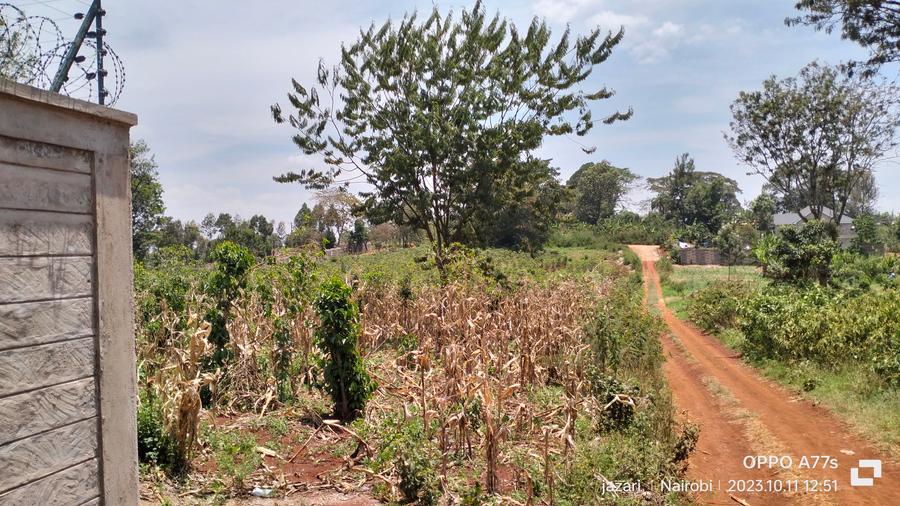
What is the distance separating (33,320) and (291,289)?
6.63 m

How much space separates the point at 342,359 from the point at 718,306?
15.0 meters

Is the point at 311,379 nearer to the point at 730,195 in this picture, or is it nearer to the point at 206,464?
the point at 206,464

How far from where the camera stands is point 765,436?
9.04 meters

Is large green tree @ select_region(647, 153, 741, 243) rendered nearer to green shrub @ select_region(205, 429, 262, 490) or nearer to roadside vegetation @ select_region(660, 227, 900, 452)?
roadside vegetation @ select_region(660, 227, 900, 452)

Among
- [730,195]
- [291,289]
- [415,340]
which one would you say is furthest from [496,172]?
[730,195]

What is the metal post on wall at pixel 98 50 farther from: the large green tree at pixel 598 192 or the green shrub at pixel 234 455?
the large green tree at pixel 598 192

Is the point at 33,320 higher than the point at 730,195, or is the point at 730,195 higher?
the point at 730,195

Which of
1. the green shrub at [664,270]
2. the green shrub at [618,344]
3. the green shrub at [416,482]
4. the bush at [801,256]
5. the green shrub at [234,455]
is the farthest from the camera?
the green shrub at [664,270]

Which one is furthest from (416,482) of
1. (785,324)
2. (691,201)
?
(691,201)

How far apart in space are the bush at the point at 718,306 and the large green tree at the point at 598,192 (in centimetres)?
4294

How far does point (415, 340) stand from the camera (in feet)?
35.0

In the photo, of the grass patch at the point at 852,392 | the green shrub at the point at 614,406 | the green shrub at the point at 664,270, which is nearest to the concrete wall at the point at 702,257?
the green shrub at the point at 664,270
